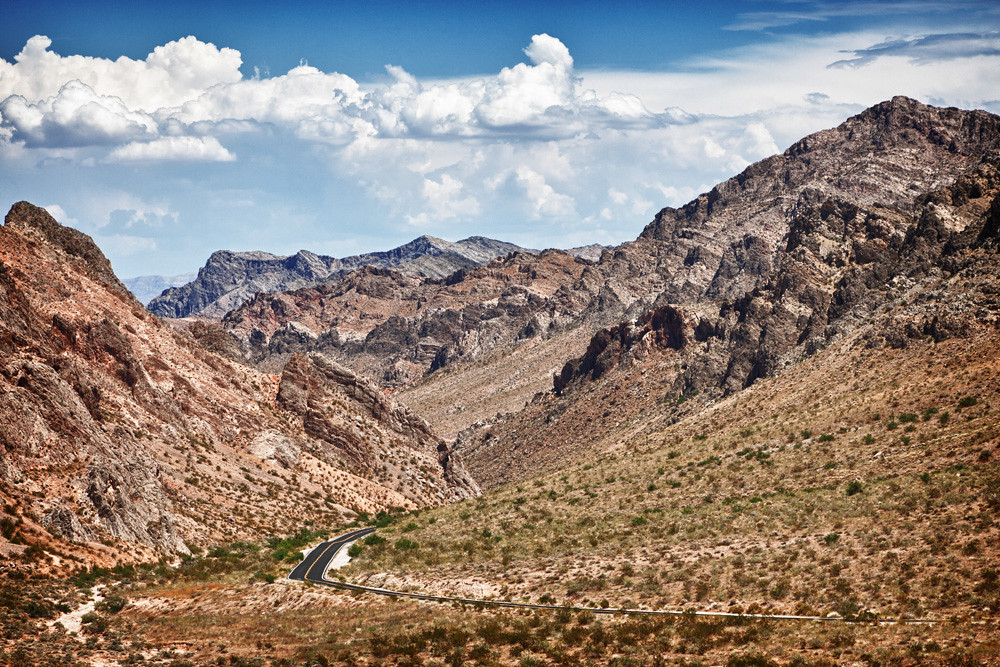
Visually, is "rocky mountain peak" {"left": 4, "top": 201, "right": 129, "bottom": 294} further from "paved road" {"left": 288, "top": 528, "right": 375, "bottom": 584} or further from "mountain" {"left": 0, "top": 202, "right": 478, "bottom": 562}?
"paved road" {"left": 288, "top": 528, "right": 375, "bottom": 584}

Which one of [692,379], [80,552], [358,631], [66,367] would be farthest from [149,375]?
[692,379]

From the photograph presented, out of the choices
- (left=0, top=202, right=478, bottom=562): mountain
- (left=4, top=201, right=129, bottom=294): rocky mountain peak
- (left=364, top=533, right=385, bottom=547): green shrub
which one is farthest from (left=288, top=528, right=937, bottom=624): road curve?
(left=4, top=201, right=129, bottom=294): rocky mountain peak

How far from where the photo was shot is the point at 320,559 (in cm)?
5900

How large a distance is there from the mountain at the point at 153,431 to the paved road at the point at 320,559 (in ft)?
24.8

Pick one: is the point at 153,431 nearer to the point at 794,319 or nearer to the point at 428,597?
the point at 428,597

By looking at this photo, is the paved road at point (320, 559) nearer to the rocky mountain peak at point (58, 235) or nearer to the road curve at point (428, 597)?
the road curve at point (428, 597)

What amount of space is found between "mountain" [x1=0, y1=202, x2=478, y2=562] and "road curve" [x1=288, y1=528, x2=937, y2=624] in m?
8.97

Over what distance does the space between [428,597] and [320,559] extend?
14.0 m

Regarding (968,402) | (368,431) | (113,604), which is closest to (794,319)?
(968,402)

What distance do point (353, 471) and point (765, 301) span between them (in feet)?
226

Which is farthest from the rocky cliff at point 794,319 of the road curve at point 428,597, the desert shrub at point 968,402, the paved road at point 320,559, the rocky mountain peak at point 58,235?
the rocky mountain peak at point 58,235

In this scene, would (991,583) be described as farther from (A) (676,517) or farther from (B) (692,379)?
(B) (692,379)

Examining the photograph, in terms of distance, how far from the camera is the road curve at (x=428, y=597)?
3653 centimetres

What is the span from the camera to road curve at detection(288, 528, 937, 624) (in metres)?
36.5
